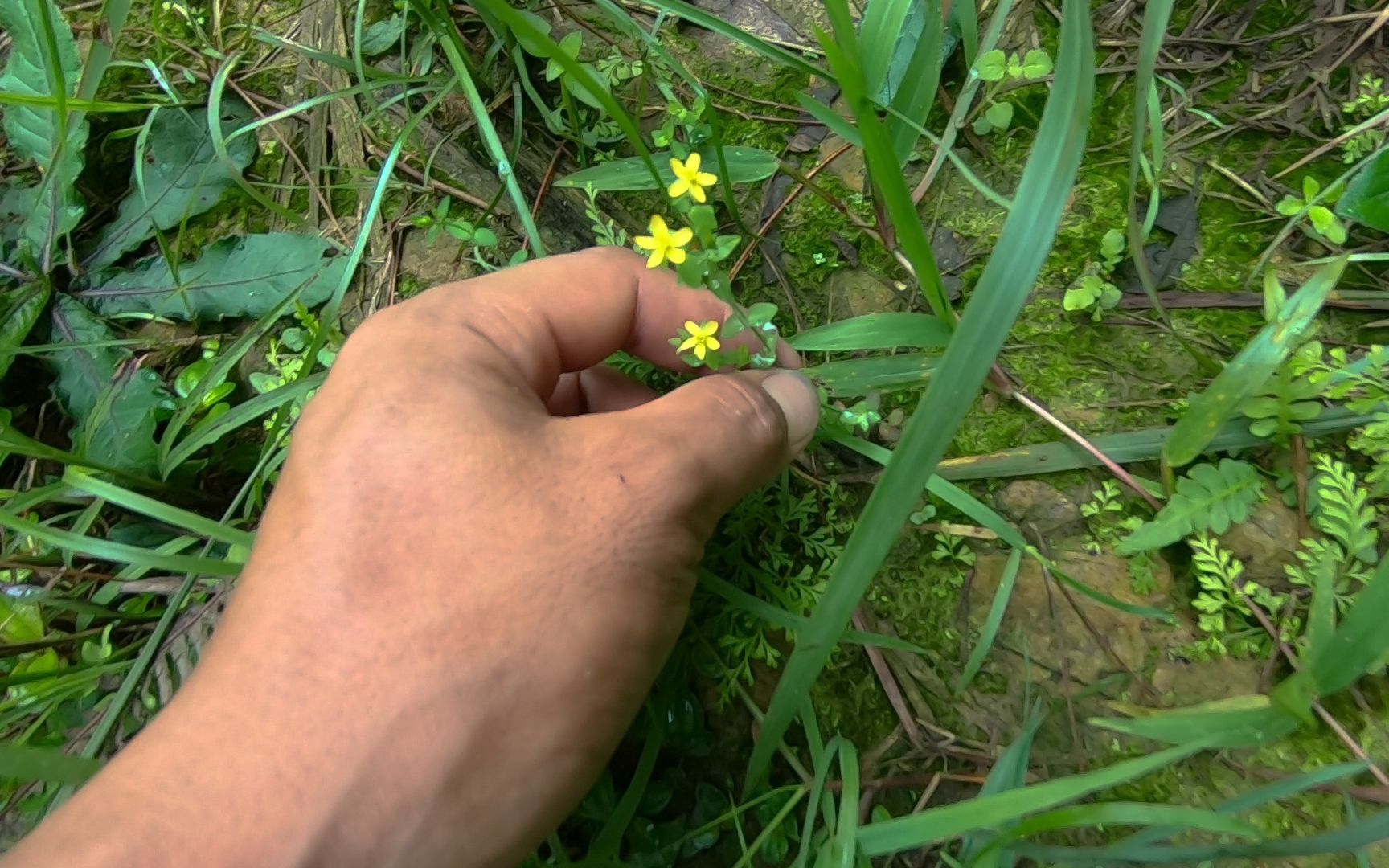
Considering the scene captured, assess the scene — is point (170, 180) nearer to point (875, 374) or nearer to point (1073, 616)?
point (875, 374)

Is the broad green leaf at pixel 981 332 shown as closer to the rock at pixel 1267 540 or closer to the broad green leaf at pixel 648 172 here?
the broad green leaf at pixel 648 172

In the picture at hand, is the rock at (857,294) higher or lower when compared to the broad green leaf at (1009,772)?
higher

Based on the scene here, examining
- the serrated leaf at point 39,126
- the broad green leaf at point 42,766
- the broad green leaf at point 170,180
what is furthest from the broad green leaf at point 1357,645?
the serrated leaf at point 39,126

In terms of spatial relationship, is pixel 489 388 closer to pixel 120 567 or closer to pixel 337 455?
pixel 337 455

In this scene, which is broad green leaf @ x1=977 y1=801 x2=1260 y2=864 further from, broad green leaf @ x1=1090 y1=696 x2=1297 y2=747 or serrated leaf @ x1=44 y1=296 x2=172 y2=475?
serrated leaf @ x1=44 y1=296 x2=172 y2=475

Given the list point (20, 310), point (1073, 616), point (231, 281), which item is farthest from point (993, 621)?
point (20, 310)

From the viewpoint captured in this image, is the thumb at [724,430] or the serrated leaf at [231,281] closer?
the thumb at [724,430]

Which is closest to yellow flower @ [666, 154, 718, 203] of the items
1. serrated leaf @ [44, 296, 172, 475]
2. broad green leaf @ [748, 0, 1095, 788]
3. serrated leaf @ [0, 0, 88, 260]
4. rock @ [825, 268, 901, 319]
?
broad green leaf @ [748, 0, 1095, 788]
